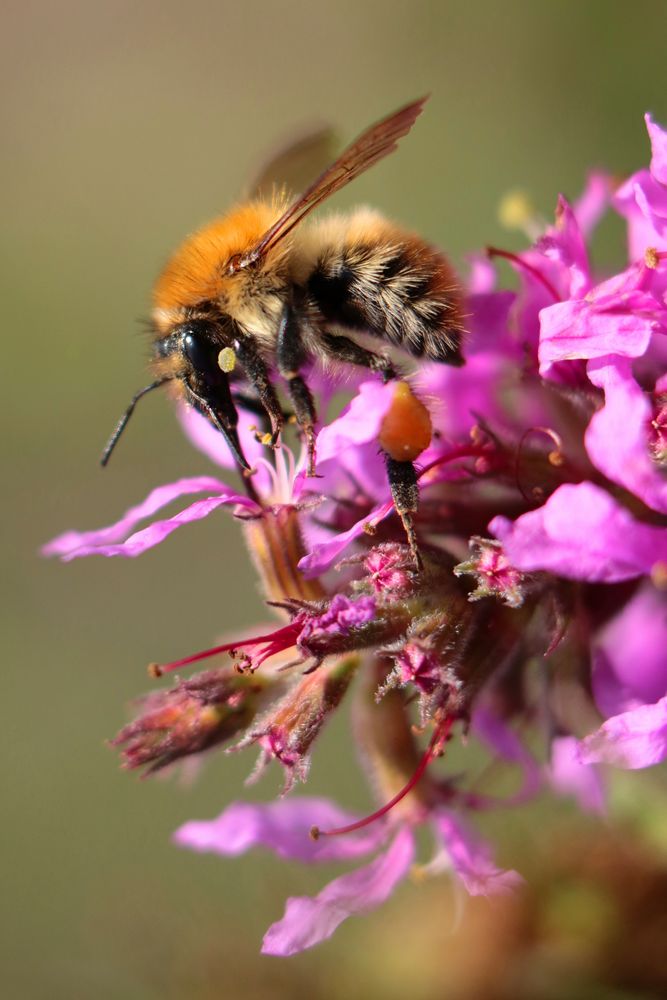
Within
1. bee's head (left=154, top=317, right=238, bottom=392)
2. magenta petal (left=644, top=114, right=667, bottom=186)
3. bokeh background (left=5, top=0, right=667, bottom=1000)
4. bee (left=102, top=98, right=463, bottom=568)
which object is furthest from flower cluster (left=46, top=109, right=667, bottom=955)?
bokeh background (left=5, top=0, right=667, bottom=1000)

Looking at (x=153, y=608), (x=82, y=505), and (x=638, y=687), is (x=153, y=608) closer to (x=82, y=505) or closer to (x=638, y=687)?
(x=82, y=505)

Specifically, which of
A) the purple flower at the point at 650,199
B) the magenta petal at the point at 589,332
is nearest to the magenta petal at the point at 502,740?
the magenta petal at the point at 589,332

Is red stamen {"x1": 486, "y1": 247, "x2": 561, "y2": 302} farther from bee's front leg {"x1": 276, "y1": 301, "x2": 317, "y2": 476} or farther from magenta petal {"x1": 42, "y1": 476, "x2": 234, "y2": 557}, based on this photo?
magenta petal {"x1": 42, "y1": 476, "x2": 234, "y2": 557}

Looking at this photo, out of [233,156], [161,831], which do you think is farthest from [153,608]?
[233,156]

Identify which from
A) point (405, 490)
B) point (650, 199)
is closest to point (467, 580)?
point (405, 490)

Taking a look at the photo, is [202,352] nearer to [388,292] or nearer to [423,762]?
[388,292]

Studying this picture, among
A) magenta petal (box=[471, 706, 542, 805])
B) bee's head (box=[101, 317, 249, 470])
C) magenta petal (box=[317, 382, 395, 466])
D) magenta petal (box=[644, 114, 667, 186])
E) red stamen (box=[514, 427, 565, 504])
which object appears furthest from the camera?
magenta petal (box=[471, 706, 542, 805])

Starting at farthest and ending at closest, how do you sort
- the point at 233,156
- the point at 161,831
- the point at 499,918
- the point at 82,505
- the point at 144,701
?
1. the point at 233,156
2. the point at 82,505
3. the point at 161,831
4. the point at 499,918
5. the point at 144,701
